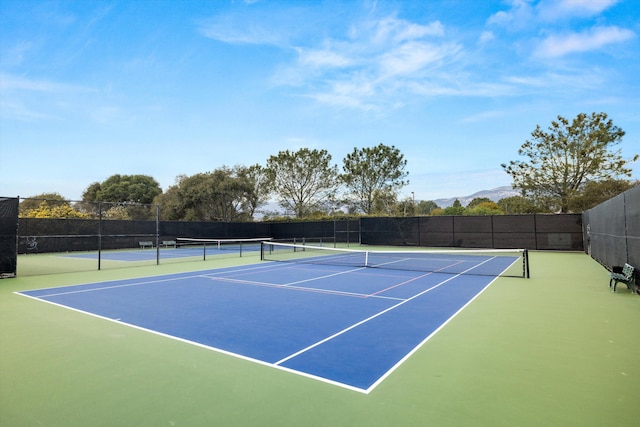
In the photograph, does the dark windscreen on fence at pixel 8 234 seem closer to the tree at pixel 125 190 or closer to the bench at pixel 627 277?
the bench at pixel 627 277

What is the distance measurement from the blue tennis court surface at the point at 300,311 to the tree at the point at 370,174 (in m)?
34.2

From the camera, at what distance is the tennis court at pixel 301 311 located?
433 centimetres

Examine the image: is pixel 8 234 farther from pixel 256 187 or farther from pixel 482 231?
pixel 256 187

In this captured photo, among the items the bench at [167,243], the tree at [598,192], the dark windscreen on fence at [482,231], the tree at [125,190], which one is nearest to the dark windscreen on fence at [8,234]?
the bench at [167,243]

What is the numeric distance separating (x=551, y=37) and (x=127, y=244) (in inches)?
1067

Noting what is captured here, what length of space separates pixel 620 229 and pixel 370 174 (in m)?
36.4

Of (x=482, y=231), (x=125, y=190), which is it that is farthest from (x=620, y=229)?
(x=125, y=190)

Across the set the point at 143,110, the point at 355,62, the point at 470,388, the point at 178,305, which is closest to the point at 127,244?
the point at 143,110

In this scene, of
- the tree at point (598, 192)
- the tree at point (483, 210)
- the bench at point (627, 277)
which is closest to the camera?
the bench at point (627, 277)

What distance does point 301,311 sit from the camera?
21.9ft

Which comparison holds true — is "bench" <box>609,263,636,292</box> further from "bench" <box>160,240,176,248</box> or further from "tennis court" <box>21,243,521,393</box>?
"bench" <box>160,240,176,248</box>

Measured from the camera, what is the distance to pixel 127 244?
1015 inches

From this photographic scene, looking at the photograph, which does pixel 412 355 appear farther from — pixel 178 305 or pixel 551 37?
pixel 551 37

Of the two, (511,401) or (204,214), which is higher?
(204,214)
